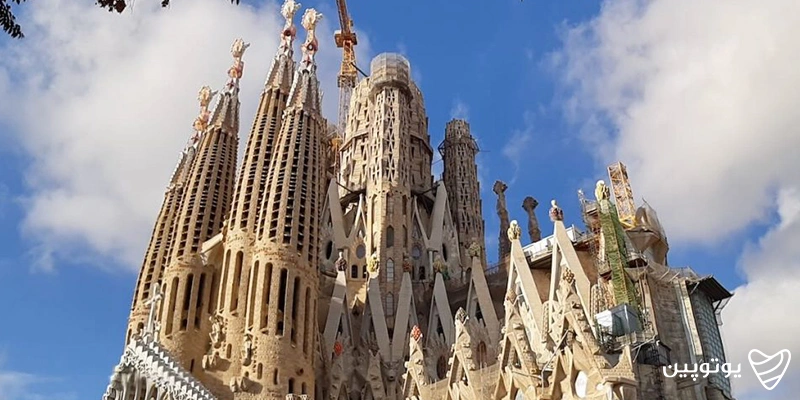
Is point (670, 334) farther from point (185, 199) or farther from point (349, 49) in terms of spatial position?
point (349, 49)

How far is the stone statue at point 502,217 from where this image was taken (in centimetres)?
3862

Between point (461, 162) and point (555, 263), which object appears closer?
point (555, 263)

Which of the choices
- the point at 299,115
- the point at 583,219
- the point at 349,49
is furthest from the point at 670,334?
the point at 349,49

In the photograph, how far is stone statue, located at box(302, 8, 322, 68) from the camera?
98.7 ft

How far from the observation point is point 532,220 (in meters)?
38.8

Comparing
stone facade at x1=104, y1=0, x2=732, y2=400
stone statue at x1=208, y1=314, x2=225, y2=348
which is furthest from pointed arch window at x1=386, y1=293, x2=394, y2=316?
stone statue at x1=208, y1=314, x2=225, y2=348

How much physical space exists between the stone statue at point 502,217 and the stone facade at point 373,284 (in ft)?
4.70

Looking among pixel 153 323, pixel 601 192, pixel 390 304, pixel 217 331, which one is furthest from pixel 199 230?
pixel 601 192

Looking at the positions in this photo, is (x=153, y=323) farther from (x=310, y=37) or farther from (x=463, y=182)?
(x=463, y=182)

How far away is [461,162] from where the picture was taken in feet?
128

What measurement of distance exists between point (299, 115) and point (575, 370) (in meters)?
13.7

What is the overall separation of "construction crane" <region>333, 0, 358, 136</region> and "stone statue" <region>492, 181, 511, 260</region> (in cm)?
1118

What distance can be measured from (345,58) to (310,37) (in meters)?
19.9

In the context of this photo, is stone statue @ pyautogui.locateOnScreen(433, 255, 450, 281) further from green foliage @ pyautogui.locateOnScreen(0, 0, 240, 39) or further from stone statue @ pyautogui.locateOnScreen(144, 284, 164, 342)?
green foliage @ pyautogui.locateOnScreen(0, 0, 240, 39)
